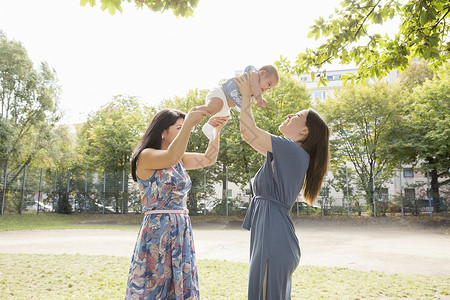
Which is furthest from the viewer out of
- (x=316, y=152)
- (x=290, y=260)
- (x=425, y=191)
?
(x=425, y=191)

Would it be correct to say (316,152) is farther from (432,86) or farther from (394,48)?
(432,86)

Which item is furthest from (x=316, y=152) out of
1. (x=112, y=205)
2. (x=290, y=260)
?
(x=112, y=205)

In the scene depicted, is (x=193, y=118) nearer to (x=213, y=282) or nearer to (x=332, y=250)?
(x=213, y=282)

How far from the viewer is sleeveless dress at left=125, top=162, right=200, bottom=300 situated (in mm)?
2297

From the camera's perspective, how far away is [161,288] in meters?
2.31

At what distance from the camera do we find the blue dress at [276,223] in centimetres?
215

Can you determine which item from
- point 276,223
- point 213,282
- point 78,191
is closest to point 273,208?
point 276,223

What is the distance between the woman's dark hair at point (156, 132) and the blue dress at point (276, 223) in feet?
2.68

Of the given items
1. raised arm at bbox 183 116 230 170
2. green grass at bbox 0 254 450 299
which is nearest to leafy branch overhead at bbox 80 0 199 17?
raised arm at bbox 183 116 230 170

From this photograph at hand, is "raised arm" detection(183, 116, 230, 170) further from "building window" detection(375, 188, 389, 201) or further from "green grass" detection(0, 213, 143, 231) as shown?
"building window" detection(375, 188, 389, 201)

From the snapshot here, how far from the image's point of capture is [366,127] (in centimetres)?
2100

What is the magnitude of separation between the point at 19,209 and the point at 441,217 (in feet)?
83.9

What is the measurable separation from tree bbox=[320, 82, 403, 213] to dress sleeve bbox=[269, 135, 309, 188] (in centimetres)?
1903

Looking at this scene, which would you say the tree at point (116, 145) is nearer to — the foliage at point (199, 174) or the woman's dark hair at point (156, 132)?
the foliage at point (199, 174)
